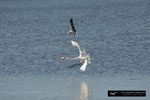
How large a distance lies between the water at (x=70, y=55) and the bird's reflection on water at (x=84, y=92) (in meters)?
0.10

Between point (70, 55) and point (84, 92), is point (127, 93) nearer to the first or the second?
point (84, 92)

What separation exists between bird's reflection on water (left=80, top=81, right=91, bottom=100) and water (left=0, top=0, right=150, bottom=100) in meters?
0.10

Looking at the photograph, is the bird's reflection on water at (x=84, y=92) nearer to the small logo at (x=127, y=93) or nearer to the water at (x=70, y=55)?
the water at (x=70, y=55)

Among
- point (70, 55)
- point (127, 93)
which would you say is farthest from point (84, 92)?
point (70, 55)

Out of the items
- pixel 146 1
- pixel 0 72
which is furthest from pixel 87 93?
pixel 146 1

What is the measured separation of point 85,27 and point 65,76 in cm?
2558

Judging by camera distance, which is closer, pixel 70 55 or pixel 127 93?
pixel 127 93

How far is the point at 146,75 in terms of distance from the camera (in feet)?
97.0

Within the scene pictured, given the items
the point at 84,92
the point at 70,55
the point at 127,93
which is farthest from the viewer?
the point at 70,55

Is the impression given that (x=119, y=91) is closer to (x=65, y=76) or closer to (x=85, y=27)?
(x=65, y=76)

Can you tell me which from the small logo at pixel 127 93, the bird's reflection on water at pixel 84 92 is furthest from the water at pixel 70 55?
the small logo at pixel 127 93

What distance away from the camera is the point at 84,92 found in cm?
2627

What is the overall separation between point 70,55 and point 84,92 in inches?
432

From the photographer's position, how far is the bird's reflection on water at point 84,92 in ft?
83.3
